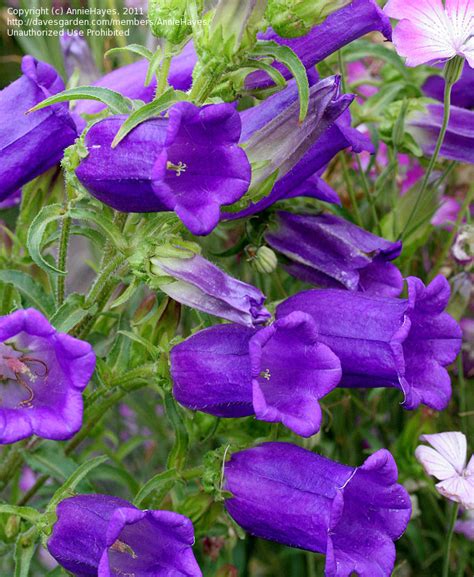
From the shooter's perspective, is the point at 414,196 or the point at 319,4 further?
the point at 414,196

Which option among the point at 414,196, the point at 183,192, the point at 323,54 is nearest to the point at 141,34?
the point at 414,196

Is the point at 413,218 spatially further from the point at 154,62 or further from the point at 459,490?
the point at 154,62

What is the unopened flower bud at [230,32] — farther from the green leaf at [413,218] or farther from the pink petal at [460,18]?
the green leaf at [413,218]

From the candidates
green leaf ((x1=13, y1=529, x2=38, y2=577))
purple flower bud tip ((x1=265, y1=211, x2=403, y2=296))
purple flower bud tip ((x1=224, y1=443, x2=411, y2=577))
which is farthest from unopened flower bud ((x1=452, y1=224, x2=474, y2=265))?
green leaf ((x1=13, y1=529, x2=38, y2=577))

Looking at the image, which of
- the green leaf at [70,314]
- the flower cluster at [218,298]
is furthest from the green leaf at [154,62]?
the green leaf at [70,314]

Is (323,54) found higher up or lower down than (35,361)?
higher up

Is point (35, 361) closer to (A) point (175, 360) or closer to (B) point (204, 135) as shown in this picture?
(A) point (175, 360)
